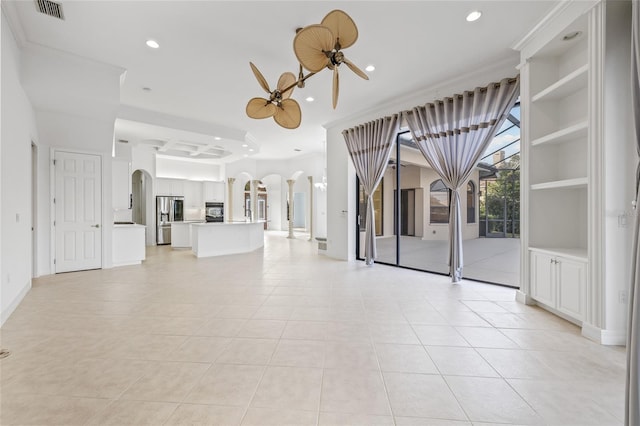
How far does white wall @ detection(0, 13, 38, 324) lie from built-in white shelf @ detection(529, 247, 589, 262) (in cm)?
584

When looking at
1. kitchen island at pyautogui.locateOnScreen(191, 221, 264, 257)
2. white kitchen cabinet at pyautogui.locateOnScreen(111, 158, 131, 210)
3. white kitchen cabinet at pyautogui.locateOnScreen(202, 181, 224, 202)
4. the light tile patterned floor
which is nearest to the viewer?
the light tile patterned floor

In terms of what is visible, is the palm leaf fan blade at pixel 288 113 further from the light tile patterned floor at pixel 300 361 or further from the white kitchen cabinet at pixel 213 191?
the white kitchen cabinet at pixel 213 191

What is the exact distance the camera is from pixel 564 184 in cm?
284

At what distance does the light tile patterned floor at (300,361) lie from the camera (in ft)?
5.18

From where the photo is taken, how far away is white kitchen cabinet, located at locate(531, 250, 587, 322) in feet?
8.64

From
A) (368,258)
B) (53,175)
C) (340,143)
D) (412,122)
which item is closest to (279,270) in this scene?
(368,258)

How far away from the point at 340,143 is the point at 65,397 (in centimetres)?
602

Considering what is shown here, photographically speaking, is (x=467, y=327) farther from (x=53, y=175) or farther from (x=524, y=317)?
(x=53, y=175)

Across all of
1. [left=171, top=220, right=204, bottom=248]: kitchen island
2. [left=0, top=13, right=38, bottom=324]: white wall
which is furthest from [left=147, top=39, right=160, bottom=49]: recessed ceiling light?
[left=171, top=220, right=204, bottom=248]: kitchen island

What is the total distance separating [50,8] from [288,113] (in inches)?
108

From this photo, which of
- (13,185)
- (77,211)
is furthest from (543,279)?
(77,211)

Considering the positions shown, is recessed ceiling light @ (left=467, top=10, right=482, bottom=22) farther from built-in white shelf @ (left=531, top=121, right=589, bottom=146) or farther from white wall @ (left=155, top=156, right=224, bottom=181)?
white wall @ (left=155, top=156, right=224, bottom=181)

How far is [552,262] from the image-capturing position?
2.99 meters

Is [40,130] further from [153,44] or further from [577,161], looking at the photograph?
[577,161]
